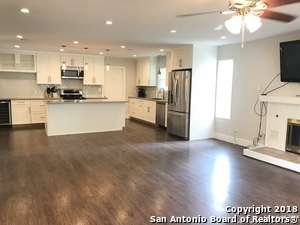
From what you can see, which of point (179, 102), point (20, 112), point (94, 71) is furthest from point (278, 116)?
point (20, 112)

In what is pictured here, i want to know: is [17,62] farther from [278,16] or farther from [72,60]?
[278,16]

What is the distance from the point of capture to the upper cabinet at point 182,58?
614 cm

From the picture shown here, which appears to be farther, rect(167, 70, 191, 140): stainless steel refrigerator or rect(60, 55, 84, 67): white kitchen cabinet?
rect(60, 55, 84, 67): white kitchen cabinet

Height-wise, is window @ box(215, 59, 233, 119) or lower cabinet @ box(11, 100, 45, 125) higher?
window @ box(215, 59, 233, 119)

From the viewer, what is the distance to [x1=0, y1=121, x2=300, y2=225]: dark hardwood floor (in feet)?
8.77

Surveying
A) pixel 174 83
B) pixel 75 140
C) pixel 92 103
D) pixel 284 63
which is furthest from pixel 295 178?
pixel 92 103

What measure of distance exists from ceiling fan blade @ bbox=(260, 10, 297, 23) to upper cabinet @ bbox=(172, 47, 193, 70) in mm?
2673

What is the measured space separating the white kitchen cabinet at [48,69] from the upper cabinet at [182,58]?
419 cm

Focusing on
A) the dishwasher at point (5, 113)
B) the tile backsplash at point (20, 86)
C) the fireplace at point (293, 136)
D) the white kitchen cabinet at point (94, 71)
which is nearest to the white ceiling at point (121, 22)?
the fireplace at point (293, 136)

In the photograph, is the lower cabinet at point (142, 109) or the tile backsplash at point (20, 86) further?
the lower cabinet at point (142, 109)

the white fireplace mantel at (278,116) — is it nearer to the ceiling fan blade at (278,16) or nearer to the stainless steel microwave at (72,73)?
the ceiling fan blade at (278,16)

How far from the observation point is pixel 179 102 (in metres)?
6.45

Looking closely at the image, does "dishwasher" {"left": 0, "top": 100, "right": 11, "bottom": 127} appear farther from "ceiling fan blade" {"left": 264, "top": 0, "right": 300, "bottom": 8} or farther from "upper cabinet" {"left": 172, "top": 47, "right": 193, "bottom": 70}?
"ceiling fan blade" {"left": 264, "top": 0, "right": 300, "bottom": 8}

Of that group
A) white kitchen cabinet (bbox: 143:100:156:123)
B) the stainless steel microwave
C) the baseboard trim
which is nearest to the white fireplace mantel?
the baseboard trim
